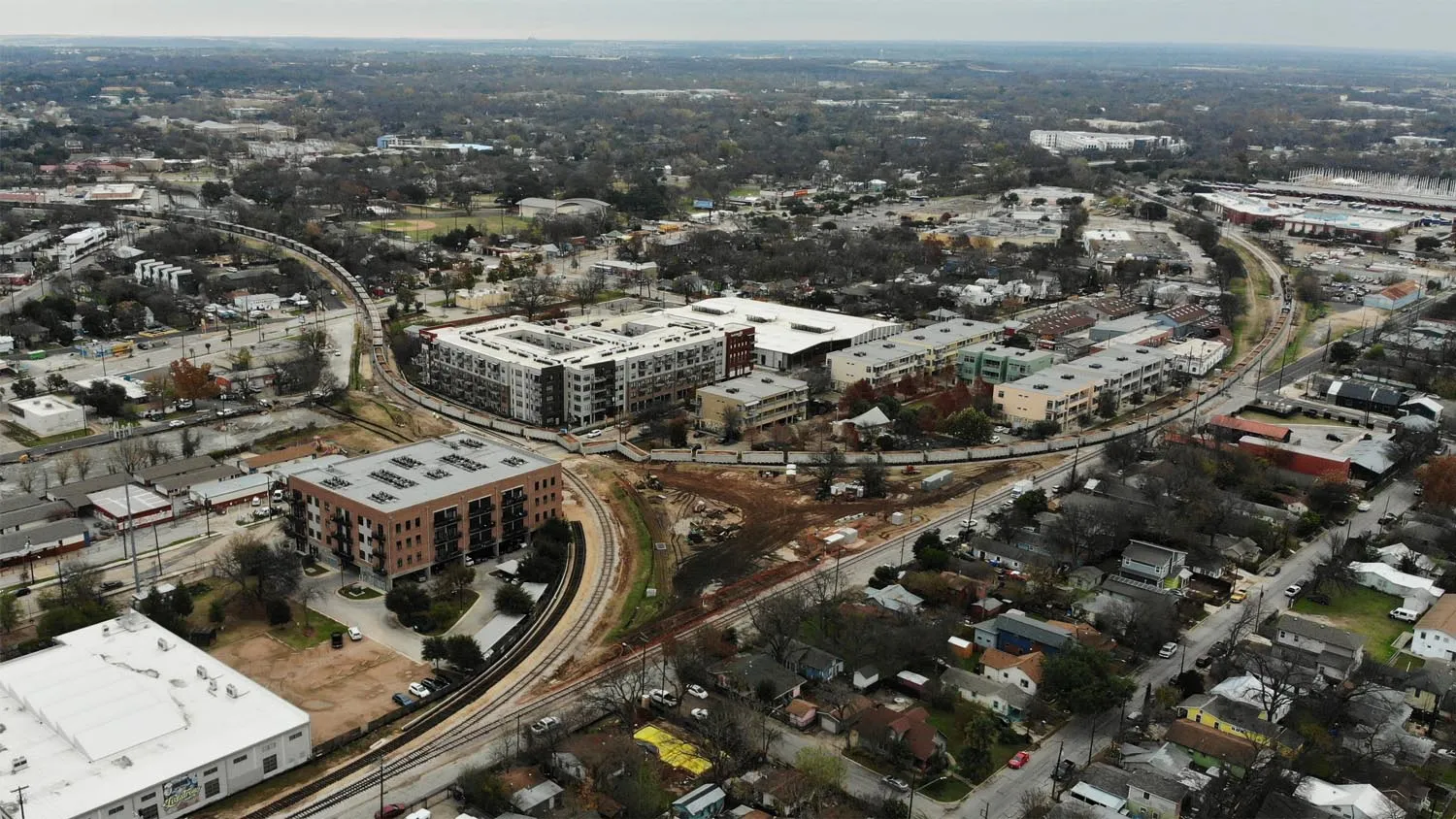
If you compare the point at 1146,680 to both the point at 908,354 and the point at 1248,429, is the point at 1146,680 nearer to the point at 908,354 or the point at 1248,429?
the point at 1248,429

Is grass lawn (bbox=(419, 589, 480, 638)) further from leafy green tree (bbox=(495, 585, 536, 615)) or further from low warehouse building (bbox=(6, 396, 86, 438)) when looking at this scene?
low warehouse building (bbox=(6, 396, 86, 438))

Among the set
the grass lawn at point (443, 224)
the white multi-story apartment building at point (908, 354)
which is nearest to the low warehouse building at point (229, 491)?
the white multi-story apartment building at point (908, 354)

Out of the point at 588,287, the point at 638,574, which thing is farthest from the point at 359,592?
the point at 588,287

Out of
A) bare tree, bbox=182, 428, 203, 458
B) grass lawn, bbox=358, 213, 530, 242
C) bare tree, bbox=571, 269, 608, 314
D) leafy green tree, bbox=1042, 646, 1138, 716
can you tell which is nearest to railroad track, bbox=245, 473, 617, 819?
leafy green tree, bbox=1042, 646, 1138, 716

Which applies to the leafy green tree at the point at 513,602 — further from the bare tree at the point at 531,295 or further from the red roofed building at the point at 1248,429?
the bare tree at the point at 531,295

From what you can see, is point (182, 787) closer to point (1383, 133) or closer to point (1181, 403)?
point (1181, 403)

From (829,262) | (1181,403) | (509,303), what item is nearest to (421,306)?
(509,303)
